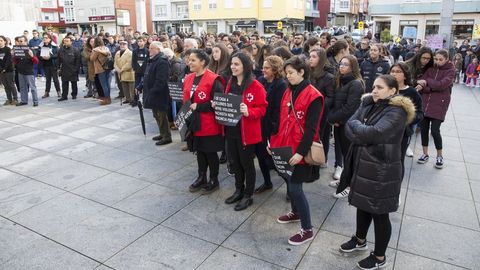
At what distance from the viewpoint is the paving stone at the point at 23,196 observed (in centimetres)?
454

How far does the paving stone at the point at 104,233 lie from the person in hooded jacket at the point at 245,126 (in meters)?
1.19

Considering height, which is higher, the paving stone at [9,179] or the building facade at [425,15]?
the building facade at [425,15]

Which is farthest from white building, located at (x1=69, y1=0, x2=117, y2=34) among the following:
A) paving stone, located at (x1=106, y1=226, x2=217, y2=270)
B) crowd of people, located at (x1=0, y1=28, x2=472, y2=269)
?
paving stone, located at (x1=106, y1=226, x2=217, y2=270)

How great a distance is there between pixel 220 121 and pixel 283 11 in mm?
44416

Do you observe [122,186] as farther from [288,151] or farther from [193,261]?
[288,151]

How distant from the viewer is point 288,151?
348cm

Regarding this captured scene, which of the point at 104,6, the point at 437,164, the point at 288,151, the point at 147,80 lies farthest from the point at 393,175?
the point at 104,6

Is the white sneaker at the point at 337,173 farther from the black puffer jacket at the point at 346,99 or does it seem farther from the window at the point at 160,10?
the window at the point at 160,10

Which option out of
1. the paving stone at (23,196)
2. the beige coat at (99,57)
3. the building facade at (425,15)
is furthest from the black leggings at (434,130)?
the building facade at (425,15)

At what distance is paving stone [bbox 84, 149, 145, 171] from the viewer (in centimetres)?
595

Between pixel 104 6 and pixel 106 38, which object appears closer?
pixel 106 38

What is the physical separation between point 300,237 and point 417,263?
1.10 metres

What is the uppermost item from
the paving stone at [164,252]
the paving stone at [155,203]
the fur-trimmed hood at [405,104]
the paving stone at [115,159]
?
the fur-trimmed hood at [405,104]

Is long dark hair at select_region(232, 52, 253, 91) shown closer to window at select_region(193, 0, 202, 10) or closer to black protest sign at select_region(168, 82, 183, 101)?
black protest sign at select_region(168, 82, 183, 101)
